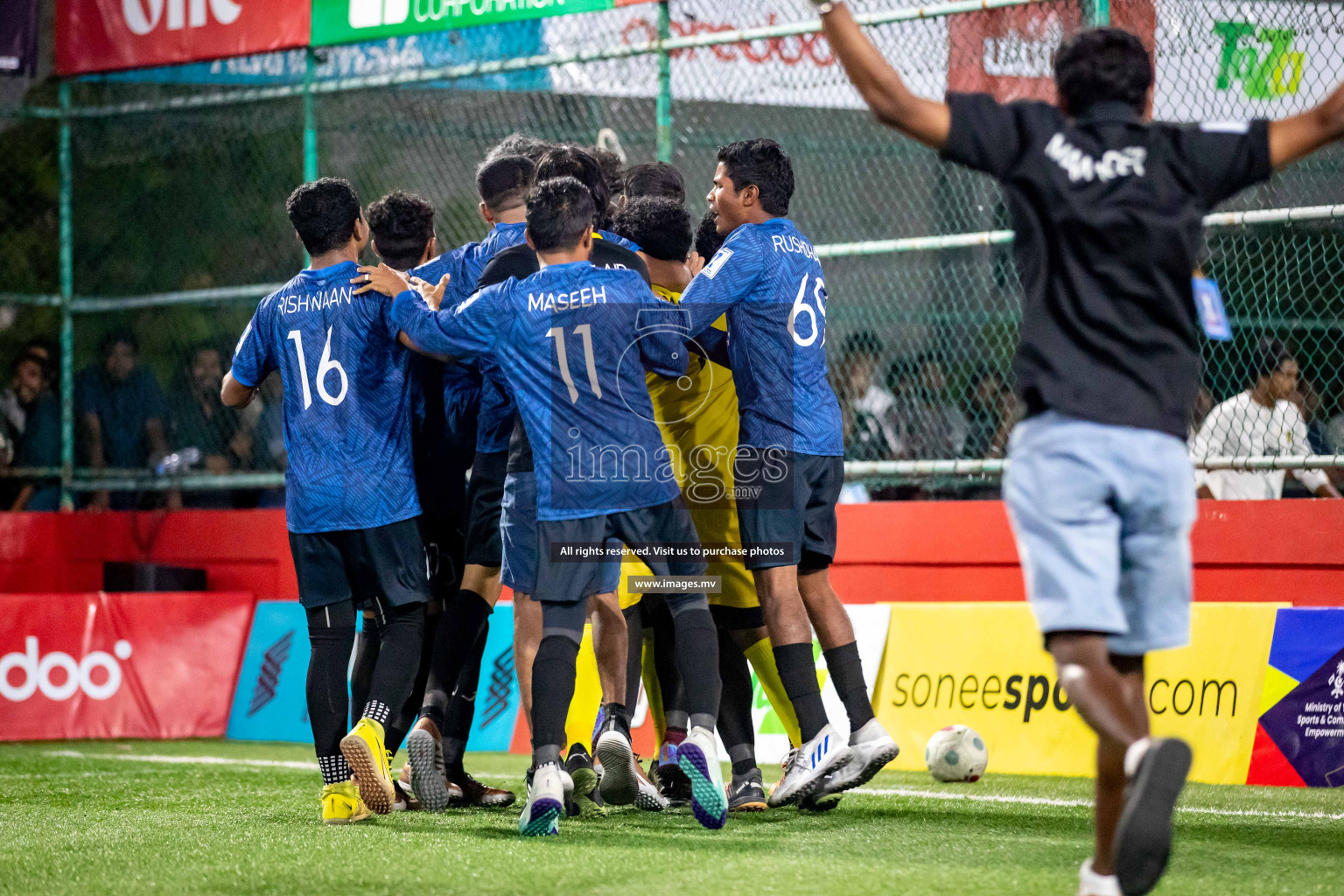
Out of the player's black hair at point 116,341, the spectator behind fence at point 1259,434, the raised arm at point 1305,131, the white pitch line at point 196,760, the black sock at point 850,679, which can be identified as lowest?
the white pitch line at point 196,760

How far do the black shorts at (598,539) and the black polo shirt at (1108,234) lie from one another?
1.80m

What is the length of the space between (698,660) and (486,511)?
46.2 inches

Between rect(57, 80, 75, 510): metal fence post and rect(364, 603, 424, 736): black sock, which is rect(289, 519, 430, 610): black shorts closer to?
rect(364, 603, 424, 736): black sock

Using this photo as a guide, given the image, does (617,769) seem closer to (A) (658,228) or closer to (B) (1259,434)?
(A) (658,228)

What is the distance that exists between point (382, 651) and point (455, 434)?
3.01 ft

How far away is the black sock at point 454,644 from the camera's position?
5973 mm

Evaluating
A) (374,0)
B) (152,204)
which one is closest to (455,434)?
(374,0)

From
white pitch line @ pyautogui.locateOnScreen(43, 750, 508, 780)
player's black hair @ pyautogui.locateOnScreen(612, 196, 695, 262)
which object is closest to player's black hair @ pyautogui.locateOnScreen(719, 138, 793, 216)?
player's black hair @ pyautogui.locateOnScreen(612, 196, 695, 262)

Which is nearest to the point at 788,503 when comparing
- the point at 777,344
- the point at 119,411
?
the point at 777,344

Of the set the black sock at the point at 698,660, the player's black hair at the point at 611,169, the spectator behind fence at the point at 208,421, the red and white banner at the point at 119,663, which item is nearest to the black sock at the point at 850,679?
the black sock at the point at 698,660

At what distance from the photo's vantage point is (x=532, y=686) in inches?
200

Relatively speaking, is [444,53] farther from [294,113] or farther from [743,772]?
[743,772]

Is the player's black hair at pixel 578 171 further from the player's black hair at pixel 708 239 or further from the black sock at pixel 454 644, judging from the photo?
the black sock at pixel 454 644

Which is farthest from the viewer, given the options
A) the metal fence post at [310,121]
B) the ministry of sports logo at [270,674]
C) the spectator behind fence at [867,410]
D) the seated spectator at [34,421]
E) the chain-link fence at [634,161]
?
the seated spectator at [34,421]
